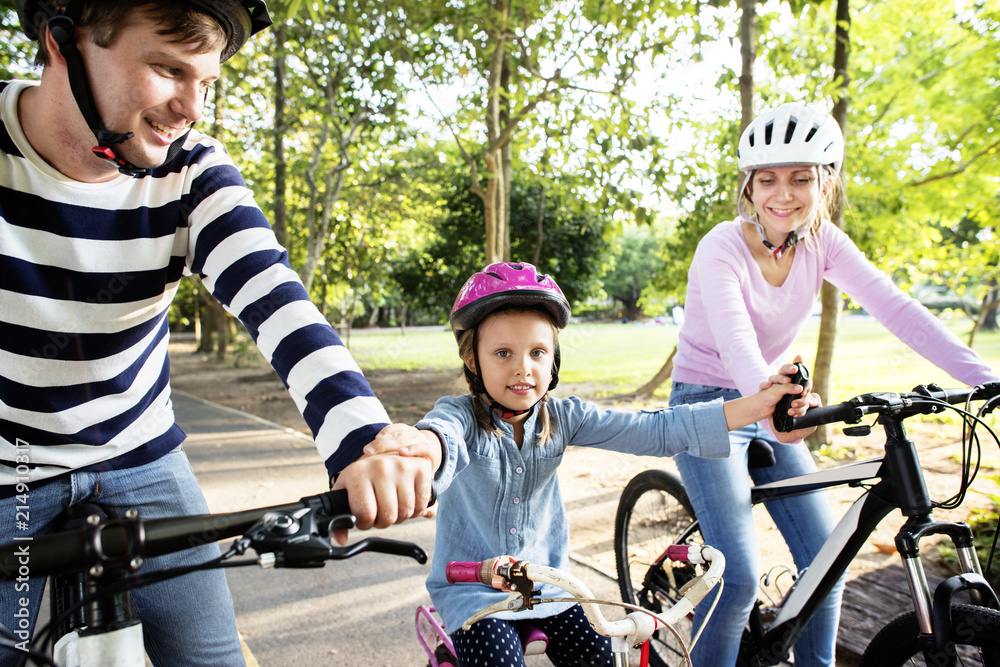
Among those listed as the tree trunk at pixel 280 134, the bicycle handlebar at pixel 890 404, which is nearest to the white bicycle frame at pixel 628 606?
the bicycle handlebar at pixel 890 404

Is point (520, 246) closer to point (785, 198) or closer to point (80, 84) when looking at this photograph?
point (785, 198)

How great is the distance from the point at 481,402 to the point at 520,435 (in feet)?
0.60

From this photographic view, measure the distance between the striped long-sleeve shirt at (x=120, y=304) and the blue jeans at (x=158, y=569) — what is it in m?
0.04

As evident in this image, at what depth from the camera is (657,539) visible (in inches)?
137

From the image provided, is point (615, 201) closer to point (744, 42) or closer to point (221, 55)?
point (744, 42)

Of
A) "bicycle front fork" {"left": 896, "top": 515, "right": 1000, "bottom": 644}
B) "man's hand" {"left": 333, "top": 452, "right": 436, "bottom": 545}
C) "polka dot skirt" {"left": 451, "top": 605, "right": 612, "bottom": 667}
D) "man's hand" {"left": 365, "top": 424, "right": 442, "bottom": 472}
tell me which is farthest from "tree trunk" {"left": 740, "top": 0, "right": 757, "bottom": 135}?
"man's hand" {"left": 333, "top": 452, "right": 436, "bottom": 545}

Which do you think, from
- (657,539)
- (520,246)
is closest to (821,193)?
(657,539)

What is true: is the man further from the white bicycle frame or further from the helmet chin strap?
the white bicycle frame

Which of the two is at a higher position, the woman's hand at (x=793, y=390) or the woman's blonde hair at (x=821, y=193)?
the woman's blonde hair at (x=821, y=193)

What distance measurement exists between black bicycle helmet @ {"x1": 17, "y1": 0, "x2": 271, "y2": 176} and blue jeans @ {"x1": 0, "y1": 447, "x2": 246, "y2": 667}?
72cm

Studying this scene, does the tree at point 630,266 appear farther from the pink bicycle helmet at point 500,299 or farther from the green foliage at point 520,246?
the pink bicycle helmet at point 500,299

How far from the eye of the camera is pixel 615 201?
6957mm

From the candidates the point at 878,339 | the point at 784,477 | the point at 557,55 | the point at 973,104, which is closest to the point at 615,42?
the point at 557,55

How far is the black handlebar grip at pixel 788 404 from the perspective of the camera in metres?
1.99
